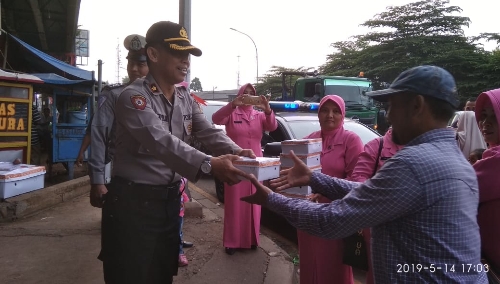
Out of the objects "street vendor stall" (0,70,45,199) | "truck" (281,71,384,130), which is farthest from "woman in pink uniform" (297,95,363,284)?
"truck" (281,71,384,130)

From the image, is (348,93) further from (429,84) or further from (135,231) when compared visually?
(429,84)

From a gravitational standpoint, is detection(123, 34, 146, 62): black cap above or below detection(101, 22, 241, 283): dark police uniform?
above

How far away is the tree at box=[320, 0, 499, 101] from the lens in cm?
2295

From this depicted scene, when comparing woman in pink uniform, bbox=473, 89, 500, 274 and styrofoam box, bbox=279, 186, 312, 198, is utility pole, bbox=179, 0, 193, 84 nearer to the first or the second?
styrofoam box, bbox=279, 186, 312, 198

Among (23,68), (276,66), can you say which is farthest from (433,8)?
(23,68)

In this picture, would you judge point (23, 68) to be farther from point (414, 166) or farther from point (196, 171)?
point (414, 166)

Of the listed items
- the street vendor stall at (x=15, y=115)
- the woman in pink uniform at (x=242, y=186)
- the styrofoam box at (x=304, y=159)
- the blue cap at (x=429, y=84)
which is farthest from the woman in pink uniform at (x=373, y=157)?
the street vendor stall at (x=15, y=115)

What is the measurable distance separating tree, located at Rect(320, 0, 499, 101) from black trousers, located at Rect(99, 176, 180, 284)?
78.0ft

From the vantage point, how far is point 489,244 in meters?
1.77

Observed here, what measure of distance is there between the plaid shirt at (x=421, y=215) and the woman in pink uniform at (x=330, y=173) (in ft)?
4.19

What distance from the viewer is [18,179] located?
5195mm

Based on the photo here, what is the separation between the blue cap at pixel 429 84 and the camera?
1.48 m

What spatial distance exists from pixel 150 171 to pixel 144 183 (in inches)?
2.8

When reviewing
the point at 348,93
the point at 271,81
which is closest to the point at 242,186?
the point at 348,93
